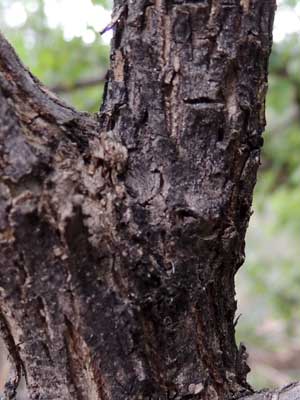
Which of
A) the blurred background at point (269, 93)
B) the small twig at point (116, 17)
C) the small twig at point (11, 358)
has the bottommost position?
the small twig at point (11, 358)

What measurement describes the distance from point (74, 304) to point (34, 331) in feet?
0.24

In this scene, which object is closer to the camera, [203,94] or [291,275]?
[203,94]

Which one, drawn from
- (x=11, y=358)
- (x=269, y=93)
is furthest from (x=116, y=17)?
(x=269, y=93)

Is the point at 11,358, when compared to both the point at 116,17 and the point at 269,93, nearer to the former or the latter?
the point at 116,17

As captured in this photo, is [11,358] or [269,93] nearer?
[11,358]

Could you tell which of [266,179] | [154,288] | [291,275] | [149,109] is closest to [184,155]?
[149,109]

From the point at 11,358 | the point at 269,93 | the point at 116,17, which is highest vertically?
the point at 269,93

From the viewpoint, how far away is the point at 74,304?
846mm

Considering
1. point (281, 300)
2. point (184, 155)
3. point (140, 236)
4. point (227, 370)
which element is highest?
point (281, 300)

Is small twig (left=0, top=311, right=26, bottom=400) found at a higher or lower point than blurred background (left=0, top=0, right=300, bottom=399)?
lower

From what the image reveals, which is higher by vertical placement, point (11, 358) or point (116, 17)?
point (116, 17)

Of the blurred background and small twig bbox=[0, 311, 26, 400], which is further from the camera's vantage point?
the blurred background

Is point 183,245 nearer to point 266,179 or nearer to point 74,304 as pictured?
point 74,304

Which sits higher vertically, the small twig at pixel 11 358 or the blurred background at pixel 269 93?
the blurred background at pixel 269 93
